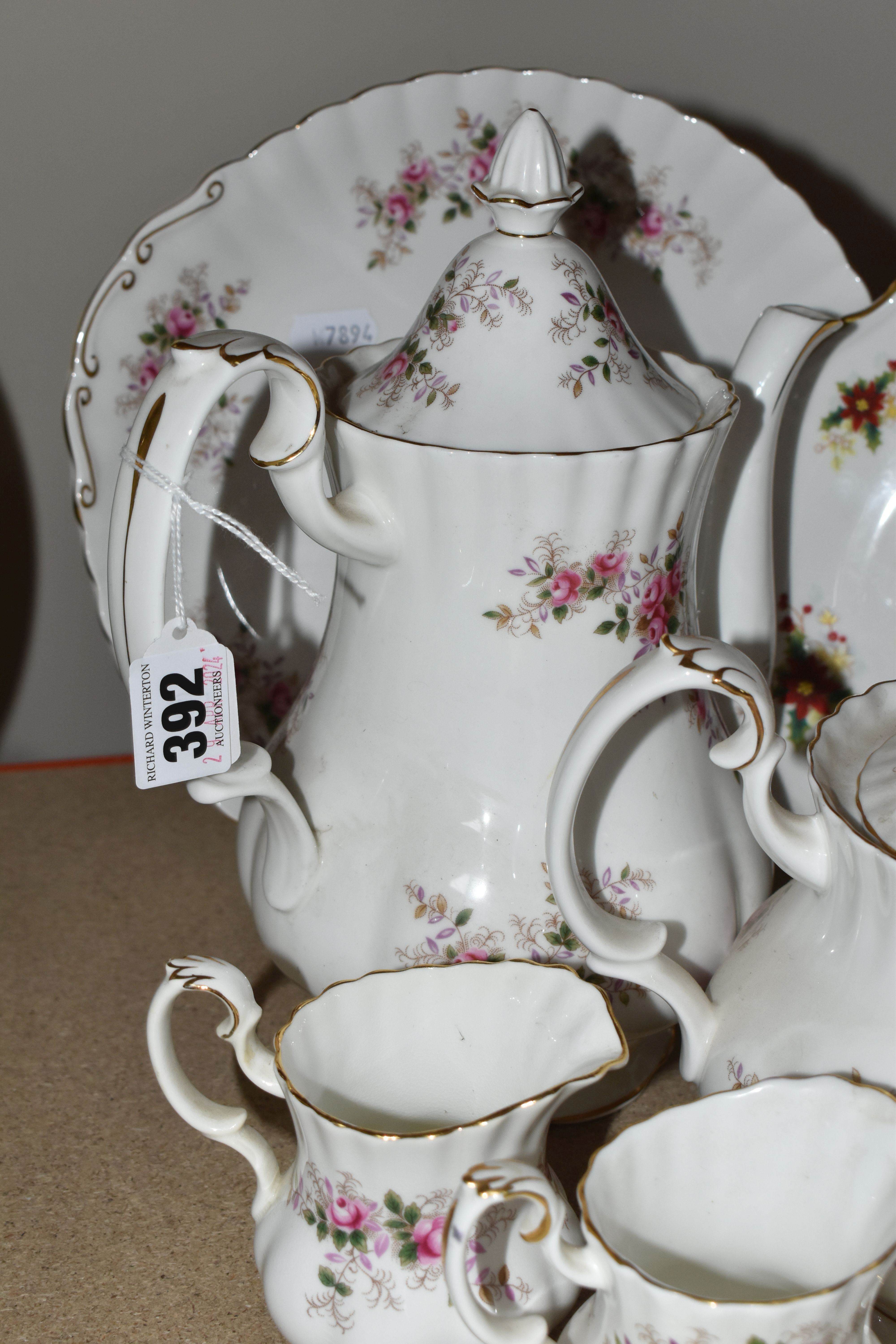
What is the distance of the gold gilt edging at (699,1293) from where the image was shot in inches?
15.7

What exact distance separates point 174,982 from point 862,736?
12.3 inches

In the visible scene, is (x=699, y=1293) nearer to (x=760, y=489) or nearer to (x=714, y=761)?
(x=714, y=761)

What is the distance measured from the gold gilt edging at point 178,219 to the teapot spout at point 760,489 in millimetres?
347

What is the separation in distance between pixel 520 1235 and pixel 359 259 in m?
0.61

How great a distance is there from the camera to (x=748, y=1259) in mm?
480

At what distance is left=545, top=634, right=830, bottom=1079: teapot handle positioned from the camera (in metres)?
0.48

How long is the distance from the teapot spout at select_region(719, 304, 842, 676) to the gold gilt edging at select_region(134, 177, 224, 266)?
0.35 meters

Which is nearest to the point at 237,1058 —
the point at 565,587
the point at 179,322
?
the point at 565,587

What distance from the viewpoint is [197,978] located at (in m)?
0.52

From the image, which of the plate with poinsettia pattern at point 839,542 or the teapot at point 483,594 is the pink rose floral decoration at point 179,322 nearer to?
the teapot at point 483,594

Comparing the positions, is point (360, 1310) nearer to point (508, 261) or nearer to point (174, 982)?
point (174, 982)

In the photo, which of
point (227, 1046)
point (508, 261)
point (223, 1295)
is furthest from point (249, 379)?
point (223, 1295)

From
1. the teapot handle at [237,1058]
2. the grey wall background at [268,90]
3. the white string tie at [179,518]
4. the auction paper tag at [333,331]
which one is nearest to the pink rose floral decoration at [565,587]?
the white string tie at [179,518]

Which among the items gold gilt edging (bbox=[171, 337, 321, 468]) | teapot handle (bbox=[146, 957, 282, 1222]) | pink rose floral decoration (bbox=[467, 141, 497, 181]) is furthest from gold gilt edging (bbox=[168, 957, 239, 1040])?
pink rose floral decoration (bbox=[467, 141, 497, 181])
